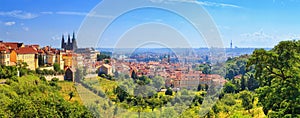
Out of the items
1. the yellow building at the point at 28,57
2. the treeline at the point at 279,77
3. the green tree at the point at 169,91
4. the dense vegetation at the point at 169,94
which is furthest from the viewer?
the yellow building at the point at 28,57

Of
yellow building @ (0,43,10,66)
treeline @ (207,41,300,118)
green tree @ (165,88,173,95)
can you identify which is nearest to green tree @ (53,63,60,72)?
yellow building @ (0,43,10,66)

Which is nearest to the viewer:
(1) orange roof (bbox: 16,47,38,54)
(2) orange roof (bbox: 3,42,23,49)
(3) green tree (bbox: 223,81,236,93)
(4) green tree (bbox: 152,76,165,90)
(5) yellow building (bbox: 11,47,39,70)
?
(4) green tree (bbox: 152,76,165,90)

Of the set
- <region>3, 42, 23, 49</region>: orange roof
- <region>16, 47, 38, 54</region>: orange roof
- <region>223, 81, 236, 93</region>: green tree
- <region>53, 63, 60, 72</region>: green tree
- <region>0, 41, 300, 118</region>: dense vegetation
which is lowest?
<region>223, 81, 236, 93</region>: green tree

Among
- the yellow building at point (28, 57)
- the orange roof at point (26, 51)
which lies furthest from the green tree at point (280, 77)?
the orange roof at point (26, 51)

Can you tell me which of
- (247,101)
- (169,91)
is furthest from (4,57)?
(169,91)

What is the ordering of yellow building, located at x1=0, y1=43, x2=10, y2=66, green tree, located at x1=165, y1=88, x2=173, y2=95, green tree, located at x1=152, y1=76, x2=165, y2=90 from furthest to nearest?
yellow building, located at x1=0, y1=43, x2=10, y2=66 < green tree, located at x1=152, y1=76, x2=165, y2=90 < green tree, located at x1=165, y1=88, x2=173, y2=95

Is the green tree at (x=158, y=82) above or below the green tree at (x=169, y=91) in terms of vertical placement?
above

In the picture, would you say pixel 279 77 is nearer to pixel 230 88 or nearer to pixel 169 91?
pixel 169 91

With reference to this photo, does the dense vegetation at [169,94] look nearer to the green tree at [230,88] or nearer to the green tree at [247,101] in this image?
the green tree at [247,101]

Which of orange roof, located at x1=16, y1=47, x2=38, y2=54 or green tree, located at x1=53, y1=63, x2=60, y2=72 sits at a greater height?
orange roof, located at x1=16, y1=47, x2=38, y2=54

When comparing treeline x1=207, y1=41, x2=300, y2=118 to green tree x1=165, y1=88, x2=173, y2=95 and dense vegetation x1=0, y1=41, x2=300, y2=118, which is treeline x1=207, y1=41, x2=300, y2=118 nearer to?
dense vegetation x1=0, y1=41, x2=300, y2=118
